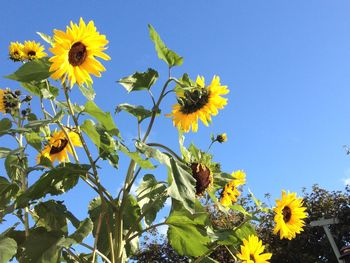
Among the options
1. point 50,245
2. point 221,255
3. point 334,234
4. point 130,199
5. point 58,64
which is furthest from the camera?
point 334,234

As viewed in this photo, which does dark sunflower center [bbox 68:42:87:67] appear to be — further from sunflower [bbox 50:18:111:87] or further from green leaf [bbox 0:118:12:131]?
green leaf [bbox 0:118:12:131]

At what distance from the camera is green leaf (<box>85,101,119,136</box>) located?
1810mm

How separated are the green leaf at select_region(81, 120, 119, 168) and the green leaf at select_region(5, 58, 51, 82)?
24 cm

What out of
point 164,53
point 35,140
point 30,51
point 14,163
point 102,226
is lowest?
point 102,226

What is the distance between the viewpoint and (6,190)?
2.04 metres

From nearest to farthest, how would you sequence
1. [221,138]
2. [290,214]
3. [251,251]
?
[251,251]
[290,214]
[221,138]

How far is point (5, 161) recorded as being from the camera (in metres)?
2.23

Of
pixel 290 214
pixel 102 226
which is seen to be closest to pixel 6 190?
pixel 102 226

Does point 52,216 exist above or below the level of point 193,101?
below

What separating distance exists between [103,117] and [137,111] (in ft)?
0.82

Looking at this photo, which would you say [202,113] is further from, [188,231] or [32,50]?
[32,50]

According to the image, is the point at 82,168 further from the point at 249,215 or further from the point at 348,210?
the point at 348,210

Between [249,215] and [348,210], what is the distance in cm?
1637

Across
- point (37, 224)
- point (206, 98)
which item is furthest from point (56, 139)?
point (206, 98)
